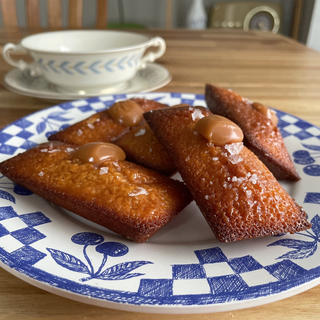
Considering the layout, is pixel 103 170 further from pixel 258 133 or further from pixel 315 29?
pixel 315 29

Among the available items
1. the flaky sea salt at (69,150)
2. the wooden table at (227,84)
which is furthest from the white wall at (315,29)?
the flaky sea salt at (69,150)

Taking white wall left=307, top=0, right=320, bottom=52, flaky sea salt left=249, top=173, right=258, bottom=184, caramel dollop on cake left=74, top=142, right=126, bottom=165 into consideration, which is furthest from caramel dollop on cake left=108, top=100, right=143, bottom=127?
white wall left=307, top=0, right=320, bottom=52

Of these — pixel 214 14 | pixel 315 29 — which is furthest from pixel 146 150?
pixel 315 29

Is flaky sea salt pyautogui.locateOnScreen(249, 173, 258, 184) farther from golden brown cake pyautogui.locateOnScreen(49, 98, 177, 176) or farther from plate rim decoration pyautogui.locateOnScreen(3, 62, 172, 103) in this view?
plate rim decoration pyautogui.locateOnScreen(3, 62, 172, 103)

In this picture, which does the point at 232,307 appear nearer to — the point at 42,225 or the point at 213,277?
the point at 213,277

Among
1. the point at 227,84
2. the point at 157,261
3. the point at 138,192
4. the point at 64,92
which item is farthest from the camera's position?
the point at 227,84
